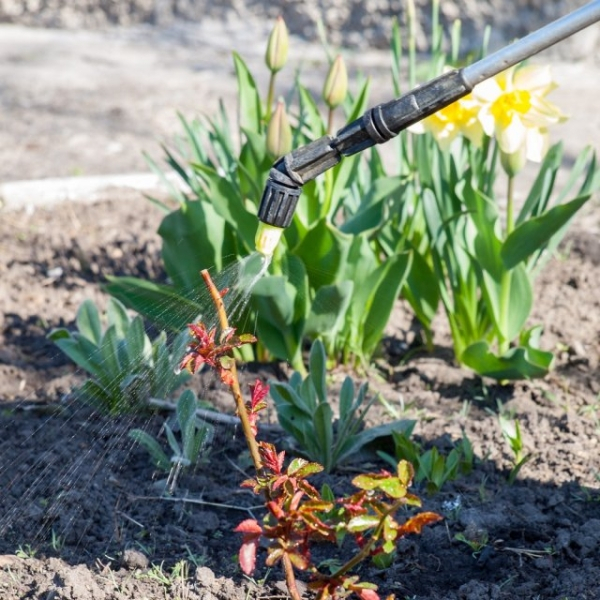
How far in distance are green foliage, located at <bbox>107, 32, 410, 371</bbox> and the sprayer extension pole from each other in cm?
97

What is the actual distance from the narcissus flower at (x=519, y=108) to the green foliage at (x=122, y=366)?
0.93 metres

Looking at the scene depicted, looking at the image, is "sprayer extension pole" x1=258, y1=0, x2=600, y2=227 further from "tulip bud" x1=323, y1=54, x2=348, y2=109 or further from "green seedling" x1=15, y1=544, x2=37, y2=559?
"tulip bud" x1=323, y1=54, x2=348, y2=109

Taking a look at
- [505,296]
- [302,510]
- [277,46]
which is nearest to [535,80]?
[505,296]

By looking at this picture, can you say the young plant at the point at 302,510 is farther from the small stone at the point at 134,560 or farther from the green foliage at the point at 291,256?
the green foliage at the point at 291,256

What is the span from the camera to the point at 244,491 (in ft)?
7.52

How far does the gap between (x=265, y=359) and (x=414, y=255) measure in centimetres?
51

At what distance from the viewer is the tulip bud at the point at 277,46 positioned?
2682 millimetres

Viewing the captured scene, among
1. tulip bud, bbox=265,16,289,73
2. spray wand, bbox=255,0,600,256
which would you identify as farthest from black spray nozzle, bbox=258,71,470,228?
tulip bud, bbox=265,16,289,73

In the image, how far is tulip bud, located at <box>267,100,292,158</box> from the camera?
244 cm

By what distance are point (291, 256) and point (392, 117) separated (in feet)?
3.66

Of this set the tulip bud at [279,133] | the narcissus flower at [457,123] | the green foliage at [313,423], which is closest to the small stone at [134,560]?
the green foliage at [313,423]

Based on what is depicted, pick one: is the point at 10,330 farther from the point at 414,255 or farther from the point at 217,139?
the point at 414,255

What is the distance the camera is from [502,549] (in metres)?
2.04

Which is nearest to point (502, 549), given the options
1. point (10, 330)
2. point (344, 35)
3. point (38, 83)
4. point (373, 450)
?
point (373, 450)
